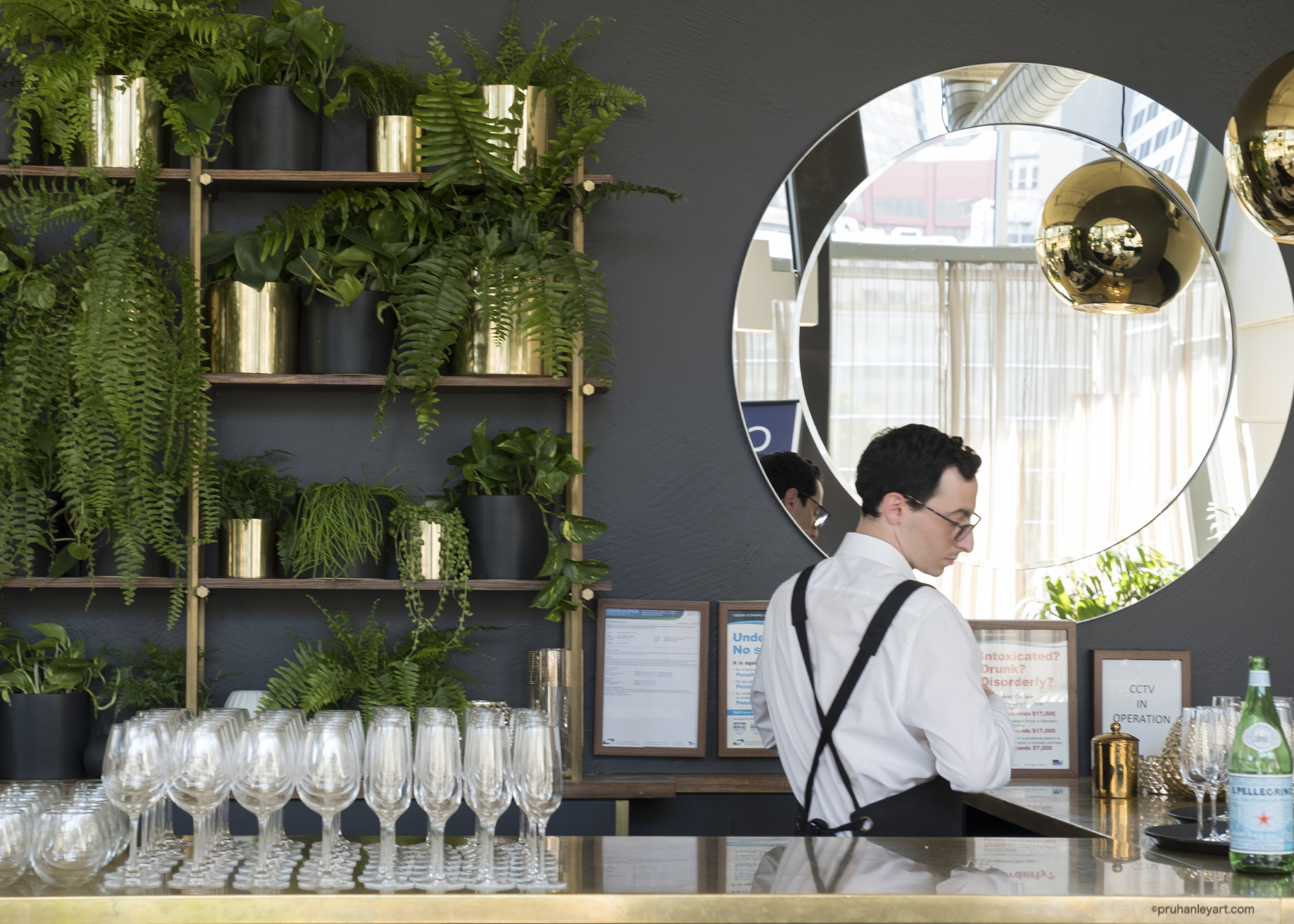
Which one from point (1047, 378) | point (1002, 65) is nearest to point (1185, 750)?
point (1047, 378)

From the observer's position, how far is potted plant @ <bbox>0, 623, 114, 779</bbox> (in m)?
2.62

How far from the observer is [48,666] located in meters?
2.71


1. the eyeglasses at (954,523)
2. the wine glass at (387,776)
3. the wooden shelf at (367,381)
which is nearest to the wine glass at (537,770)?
the wine glass at (387,776)

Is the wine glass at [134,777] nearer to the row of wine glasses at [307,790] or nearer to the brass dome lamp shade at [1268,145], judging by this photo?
the row of wine glasses at [307,790]

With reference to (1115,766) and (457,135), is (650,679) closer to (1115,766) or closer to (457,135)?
(1115,766)

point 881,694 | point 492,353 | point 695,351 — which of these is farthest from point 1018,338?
point 881,694

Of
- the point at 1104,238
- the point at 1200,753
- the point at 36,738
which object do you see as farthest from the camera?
the point at 36,738

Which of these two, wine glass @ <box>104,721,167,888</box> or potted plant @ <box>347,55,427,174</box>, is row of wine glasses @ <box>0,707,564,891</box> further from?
A: potted plant @ <box>347,55,427,174</box>

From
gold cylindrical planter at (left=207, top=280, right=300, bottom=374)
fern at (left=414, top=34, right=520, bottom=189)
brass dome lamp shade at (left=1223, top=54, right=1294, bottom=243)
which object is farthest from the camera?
gold cylindrical planter at (left=207, top=280, right=300, bottom=374)

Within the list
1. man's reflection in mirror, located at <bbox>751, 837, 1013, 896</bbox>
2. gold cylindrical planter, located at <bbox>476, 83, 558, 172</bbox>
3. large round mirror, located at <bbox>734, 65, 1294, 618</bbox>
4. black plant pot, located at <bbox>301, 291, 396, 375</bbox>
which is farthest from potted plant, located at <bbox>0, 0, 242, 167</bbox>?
man's reflection in mirror, located at <bbox>751, 837, 1013, 896</bbox>

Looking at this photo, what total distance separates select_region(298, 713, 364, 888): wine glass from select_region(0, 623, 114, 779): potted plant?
4.56ft

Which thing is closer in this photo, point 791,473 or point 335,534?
point 335,534

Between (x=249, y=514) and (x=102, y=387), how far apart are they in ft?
1.47

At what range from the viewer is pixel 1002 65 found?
10.4ft
